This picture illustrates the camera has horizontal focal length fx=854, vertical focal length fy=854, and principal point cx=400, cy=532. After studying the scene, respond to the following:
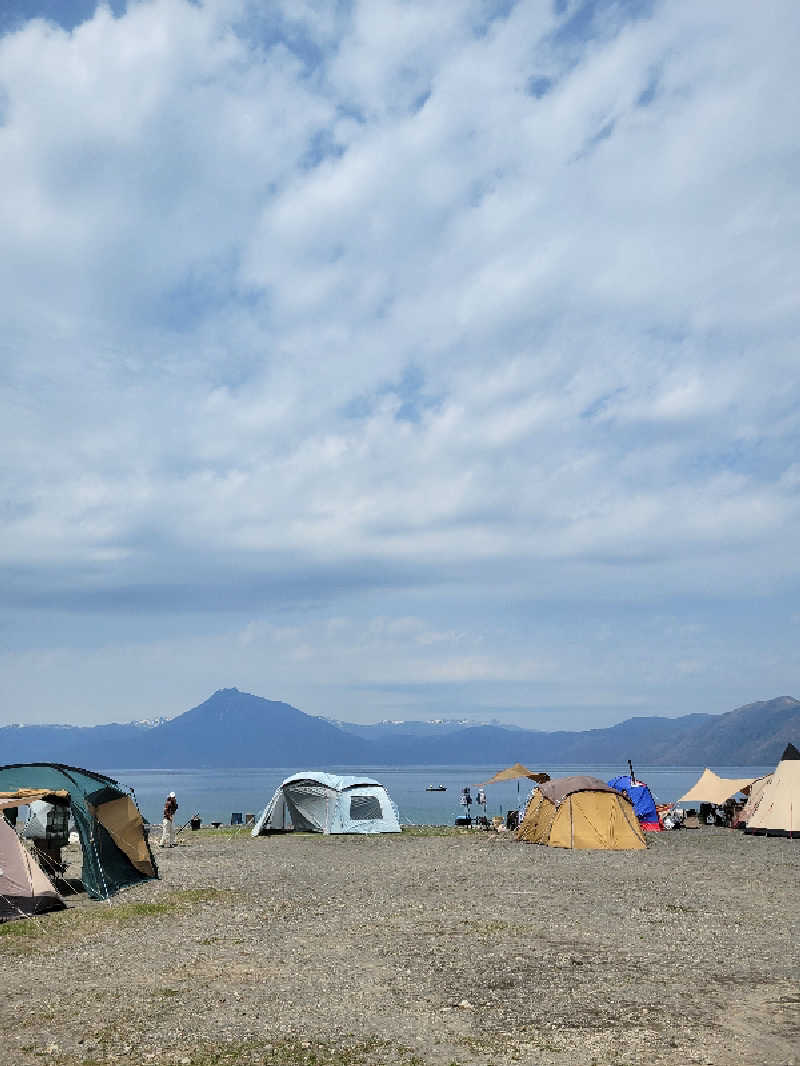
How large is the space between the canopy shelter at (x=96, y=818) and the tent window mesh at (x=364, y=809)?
51.1 ft

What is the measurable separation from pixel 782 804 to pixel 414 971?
1127 inches

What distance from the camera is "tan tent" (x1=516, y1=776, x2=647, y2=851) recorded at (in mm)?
32562

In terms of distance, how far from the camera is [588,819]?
3291cm

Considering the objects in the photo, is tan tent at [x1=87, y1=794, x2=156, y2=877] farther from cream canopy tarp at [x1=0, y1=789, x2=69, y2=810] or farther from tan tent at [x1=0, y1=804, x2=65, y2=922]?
tan tent at [x1=0, y1=804, x2=65, y2=922]

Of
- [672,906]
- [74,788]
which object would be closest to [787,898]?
[672,906]

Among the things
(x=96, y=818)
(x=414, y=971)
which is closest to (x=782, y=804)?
(x=414, y=971)

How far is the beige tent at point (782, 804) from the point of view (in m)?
36.6

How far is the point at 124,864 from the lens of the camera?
23812mm

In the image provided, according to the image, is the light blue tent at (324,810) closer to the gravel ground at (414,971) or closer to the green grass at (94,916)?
the gravel ground at (414,971)

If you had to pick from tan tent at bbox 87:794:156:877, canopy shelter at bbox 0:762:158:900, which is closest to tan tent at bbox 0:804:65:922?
canopy shelter at bbox 0:762:158:900

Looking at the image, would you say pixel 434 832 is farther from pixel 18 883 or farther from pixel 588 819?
pixel 18 883

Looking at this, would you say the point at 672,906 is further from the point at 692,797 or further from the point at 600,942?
the point at 692,797

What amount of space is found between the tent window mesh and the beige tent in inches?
664

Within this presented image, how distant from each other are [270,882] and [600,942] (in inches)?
445
